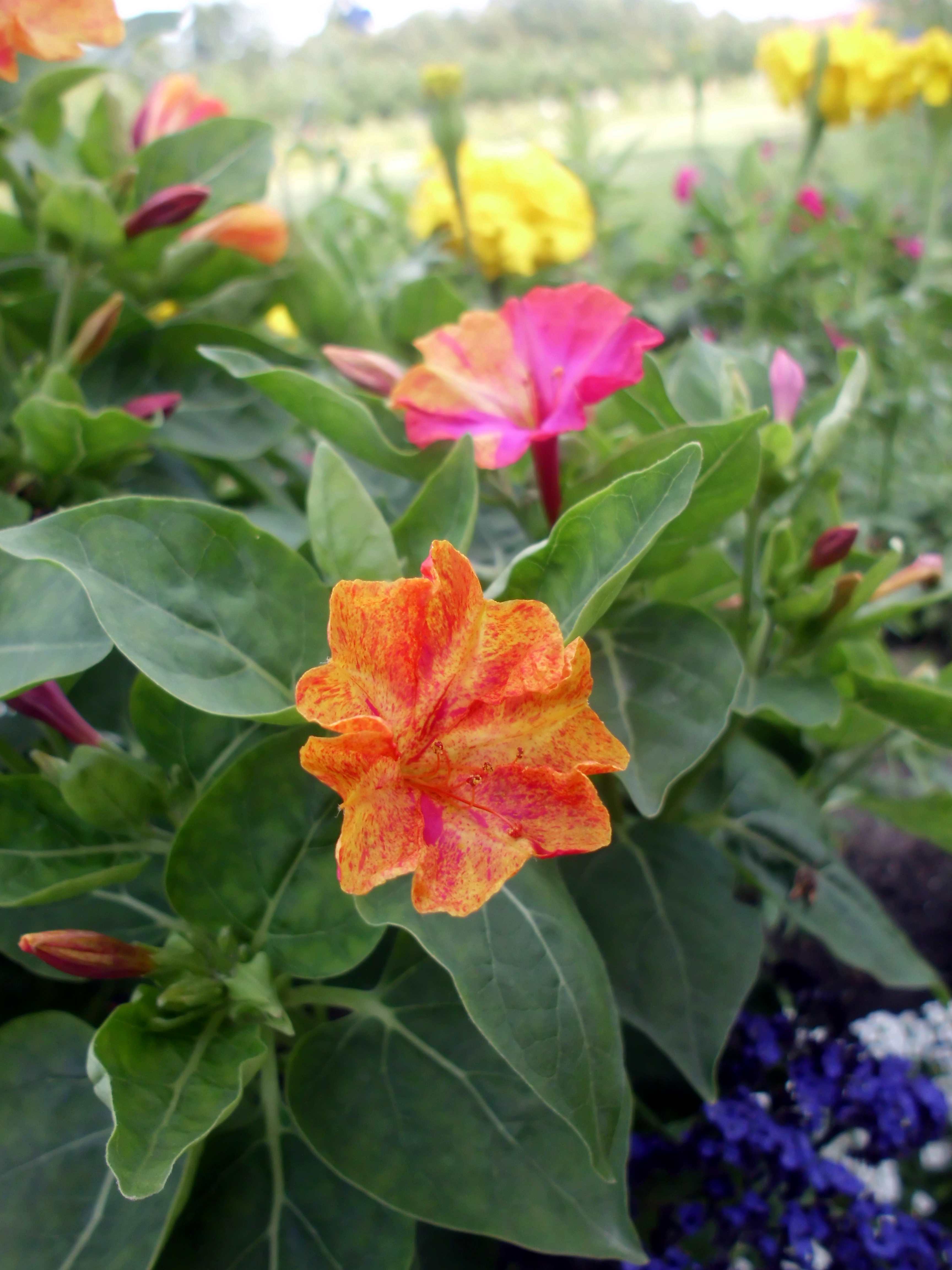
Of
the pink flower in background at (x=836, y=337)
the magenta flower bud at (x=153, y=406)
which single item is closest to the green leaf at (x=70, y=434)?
the magenta flower bud at (x=153, y=406)

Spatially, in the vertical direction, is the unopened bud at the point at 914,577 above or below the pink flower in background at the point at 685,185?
above

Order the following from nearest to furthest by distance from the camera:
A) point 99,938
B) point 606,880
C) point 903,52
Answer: point 99,938, point 606,880, point 903,52

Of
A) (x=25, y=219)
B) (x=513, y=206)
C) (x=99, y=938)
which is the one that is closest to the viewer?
(x=99, y=938)

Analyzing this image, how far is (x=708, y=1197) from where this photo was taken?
2.39 feet

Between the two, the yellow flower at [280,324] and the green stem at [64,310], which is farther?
the yellow flower at [280,324]

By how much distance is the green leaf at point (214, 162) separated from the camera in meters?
0.83

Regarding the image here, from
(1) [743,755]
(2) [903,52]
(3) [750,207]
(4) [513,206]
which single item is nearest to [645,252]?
(3) [750,207]

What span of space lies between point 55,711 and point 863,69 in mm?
2022

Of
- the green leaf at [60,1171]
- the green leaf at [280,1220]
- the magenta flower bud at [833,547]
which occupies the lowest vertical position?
the green leaf at [280,1220]

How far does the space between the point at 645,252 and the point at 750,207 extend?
2.96 feet

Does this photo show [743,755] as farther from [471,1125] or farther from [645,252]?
[645,252]

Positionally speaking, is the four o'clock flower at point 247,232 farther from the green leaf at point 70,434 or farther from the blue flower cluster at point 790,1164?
the blue flower cluster at point 790,1164

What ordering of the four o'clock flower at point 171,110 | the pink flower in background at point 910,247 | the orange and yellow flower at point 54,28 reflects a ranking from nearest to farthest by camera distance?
the orange and yellow flower at point 54,28
the four o'clock flower at point 171,110
the pink flower in background at point 910,247

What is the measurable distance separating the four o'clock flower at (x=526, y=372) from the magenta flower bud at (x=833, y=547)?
0.18 metres
